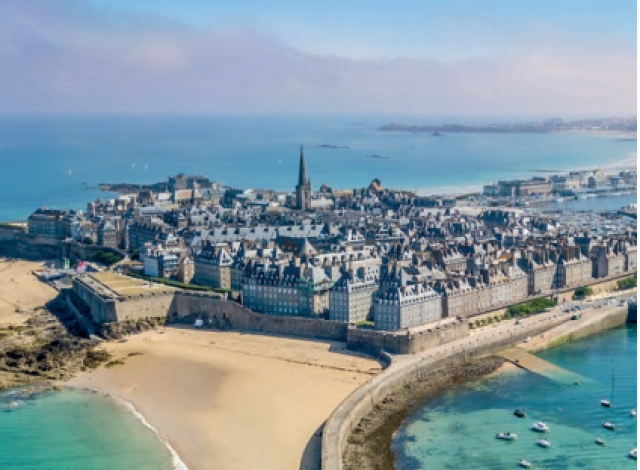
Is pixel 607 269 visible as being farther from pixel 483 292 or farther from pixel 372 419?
pixel 372 419

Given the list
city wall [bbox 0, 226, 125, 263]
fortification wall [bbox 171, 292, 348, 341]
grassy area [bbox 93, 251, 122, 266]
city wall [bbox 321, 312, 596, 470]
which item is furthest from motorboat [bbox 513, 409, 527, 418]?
city wall [bbox 0, 226, 125, 263]

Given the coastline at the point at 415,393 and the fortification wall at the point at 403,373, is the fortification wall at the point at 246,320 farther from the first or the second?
the coastline at the point at 415,393

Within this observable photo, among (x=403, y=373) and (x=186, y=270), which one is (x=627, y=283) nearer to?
(x=403, y=373)

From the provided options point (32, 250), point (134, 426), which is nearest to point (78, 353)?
point (134, 426)

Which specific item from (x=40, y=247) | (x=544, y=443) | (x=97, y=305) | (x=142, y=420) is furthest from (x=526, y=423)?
(x=40, y=247)

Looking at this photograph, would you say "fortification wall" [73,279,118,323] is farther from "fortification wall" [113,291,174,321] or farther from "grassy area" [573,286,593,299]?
"grassy area" [573,286,593,299]

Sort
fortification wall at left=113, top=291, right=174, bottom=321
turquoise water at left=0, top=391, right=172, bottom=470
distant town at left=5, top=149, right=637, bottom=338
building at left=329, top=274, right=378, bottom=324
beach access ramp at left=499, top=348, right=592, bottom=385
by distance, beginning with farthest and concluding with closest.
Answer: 1. fortification wall at left=113, top=291, right=174, bottom=321
2. distant town at left=5, top=149, right=637, bottom=338
3. building at left=329, top=274, right=378, bottom=324
4. beach access ramp at left=499, top=348, right=592, bottom=385
5. turquoise water at left=0, top=391, right=172, bottom=470
